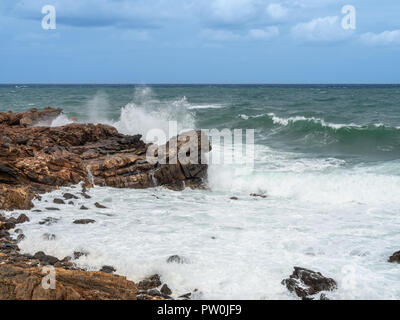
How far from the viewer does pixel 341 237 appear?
29.2 ft

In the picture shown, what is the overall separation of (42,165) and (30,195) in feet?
5.06

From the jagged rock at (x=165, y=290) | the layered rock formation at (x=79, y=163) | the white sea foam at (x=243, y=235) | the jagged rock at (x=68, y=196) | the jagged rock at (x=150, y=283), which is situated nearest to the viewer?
the jagged rock at (x=165, y=290)

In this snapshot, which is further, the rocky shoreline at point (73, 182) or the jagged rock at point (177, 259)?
the jagged rock at point (177, 259)

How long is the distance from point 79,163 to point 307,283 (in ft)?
26.0

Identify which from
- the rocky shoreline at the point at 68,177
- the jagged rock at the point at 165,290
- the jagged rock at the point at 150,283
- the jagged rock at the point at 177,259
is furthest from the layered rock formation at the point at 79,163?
the jagged rock at the point at 165,290

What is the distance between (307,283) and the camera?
675cm

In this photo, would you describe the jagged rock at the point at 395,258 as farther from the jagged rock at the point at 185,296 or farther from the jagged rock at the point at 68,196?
the jagged rock at the point at 68,196

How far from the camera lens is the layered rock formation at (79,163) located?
1132cm

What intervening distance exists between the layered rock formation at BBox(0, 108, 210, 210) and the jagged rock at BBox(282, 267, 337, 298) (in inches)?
239

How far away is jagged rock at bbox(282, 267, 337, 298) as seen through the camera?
659 cm

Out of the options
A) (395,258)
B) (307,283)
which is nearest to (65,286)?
(307,283)

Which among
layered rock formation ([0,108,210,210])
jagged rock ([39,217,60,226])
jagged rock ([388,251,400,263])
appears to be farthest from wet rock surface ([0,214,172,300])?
jagged rock ([388,251,400,263])

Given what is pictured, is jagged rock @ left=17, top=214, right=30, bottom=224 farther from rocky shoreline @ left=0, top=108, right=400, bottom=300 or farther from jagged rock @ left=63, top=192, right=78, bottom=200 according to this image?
jagged rock @ left=63, top=192, right=78, bottom=200

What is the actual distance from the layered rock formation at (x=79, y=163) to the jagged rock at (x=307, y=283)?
19.9 ft
